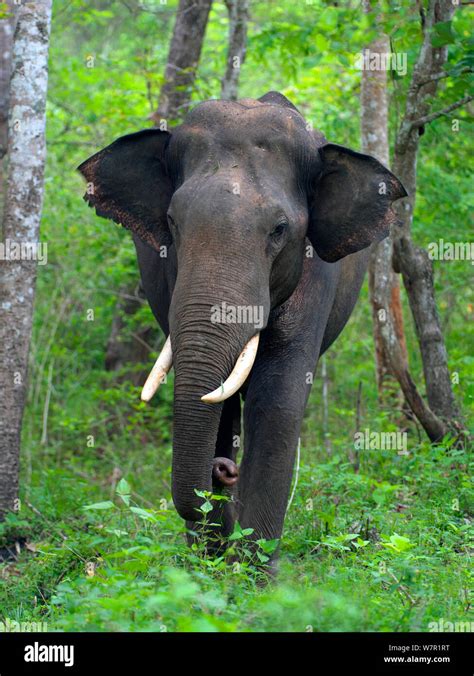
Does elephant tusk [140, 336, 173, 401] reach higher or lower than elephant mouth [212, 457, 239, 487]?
higher

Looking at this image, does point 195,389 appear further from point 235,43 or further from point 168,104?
point 168,104

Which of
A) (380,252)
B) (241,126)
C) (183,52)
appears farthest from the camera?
(183,52)

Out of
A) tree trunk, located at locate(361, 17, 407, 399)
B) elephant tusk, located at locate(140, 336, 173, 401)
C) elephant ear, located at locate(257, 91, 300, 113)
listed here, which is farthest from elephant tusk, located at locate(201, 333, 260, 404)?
tree trunk, located at locate(361, 17, 407, 399)

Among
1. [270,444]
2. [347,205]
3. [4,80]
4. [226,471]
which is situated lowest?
[226,471]

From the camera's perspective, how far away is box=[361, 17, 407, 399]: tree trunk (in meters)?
9.70

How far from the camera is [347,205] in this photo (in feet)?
22.2

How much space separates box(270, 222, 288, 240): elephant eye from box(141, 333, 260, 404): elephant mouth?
58cm

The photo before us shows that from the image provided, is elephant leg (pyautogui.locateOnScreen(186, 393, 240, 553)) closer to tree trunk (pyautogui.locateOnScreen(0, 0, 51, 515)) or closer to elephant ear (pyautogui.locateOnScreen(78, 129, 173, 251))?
elephant ear (pyautogui.locateOnScreen(78, 129, 173, 251))

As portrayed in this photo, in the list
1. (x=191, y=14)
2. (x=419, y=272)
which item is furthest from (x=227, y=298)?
(x=191, y=14)

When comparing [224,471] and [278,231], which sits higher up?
[278,231]

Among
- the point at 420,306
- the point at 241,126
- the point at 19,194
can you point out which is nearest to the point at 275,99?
the point at 241,126

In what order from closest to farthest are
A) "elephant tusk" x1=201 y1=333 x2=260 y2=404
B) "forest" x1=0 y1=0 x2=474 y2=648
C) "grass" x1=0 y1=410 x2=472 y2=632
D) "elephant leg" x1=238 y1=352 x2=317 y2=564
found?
"grass" x1=0 y1=410 x2=472 y2=632 < "forest" x1=0 y1=0 x2=474 y2=648 < "elephant tusk" x1=201 y1=333 x2=260 y2=404 < "elephant leg" x1=238 y1=352 x2=317 y2=564

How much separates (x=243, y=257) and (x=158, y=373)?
31.1 inches

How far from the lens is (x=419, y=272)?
914cm
